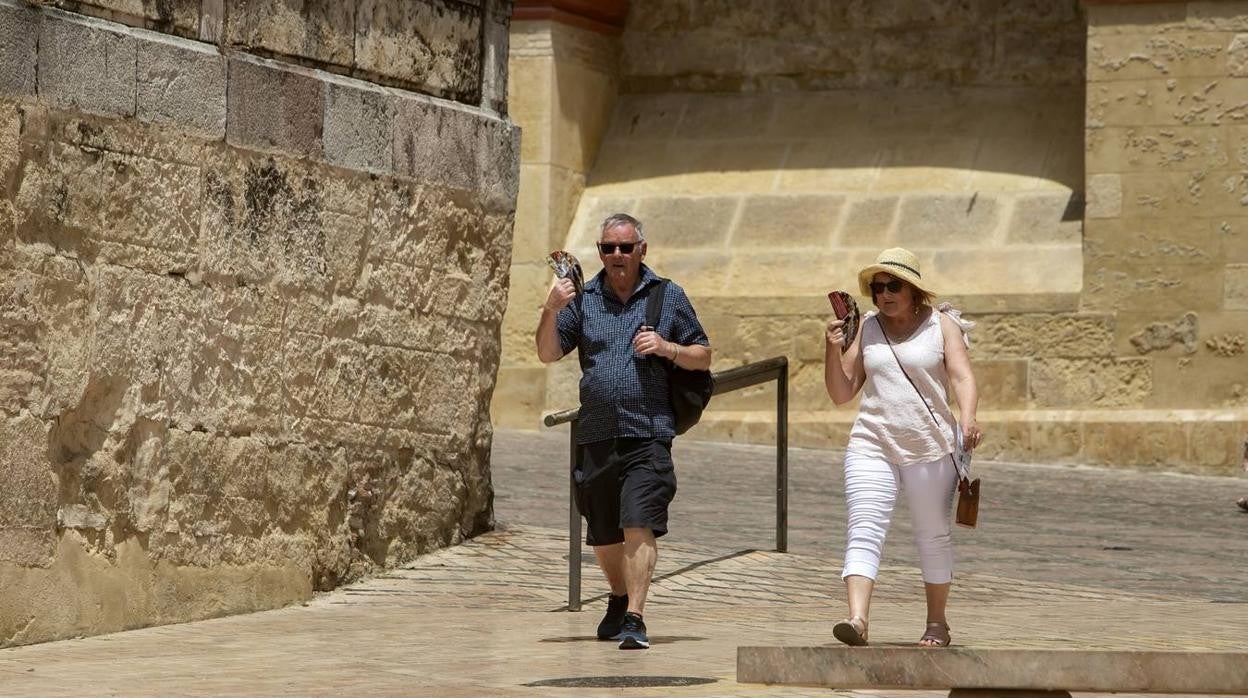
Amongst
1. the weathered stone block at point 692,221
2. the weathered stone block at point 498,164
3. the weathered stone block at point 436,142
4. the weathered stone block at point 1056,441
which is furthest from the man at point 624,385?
the weathered stone block at point 692,221

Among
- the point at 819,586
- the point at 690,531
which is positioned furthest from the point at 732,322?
the point at 819,586

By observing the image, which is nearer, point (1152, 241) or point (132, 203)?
point (132, 203)

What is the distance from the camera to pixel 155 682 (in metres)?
7.38

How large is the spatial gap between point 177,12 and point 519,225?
9.74m

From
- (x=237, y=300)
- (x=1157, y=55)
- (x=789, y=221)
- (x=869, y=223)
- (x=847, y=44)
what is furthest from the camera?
(x=847, y=44)

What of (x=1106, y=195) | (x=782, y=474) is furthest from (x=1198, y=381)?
(x=782, y=474)

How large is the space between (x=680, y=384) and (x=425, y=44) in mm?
2816

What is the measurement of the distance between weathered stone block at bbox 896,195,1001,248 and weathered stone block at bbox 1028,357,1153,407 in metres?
1.15

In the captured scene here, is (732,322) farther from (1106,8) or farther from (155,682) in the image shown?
(155,682)

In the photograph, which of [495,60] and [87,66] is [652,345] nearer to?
[87,66]

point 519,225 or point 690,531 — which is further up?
point 519,225

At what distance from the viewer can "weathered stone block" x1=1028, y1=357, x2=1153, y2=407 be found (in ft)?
56.6

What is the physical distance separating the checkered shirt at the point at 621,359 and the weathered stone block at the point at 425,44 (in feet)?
7.38

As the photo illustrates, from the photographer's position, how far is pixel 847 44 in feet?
63.0
